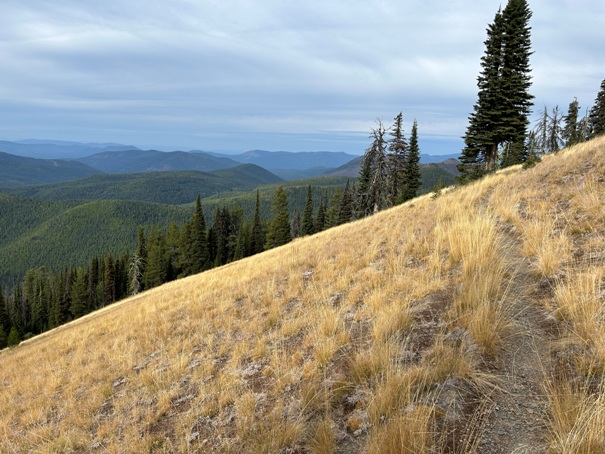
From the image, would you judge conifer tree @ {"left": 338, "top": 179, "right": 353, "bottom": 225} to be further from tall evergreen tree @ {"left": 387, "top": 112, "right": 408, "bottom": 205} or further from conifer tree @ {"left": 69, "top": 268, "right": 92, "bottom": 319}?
conifer tree @ {"left": 69, "top": 268, "right": 92, "bottom": 319}

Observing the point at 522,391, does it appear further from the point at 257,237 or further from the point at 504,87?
the point at 257,237

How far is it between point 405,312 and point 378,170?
3288cm

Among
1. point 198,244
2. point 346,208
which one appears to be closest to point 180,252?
point 198,244

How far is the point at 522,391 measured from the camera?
9.81 ft

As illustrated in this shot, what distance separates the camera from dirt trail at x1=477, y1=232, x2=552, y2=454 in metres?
2.50

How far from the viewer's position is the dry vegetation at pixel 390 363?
281cm

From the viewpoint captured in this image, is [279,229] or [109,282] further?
[109,282]

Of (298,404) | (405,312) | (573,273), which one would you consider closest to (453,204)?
(573,273)

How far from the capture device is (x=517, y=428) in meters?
2.62

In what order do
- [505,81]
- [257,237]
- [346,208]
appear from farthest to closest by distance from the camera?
[257,237] < [346,208] < [505,81]

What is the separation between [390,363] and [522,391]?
119 centimetres

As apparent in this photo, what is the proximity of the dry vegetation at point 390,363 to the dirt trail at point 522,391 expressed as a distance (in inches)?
0.5

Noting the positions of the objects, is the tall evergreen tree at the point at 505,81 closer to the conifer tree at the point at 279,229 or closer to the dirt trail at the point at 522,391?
the dirt trail at the point at 522,391

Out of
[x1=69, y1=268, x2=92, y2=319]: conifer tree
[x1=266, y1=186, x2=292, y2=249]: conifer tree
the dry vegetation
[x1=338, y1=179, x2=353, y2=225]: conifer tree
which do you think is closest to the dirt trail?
the dry vegetation
